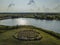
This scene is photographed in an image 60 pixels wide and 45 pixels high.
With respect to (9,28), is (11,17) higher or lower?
higher

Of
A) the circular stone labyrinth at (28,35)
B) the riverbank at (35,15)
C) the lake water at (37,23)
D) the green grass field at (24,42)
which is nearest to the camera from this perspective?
the green grass field at (24,42)

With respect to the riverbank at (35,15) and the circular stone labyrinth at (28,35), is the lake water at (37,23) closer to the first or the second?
the riverbank at (35,15)

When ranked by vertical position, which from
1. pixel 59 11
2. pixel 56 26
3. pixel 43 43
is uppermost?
pixel 59 11

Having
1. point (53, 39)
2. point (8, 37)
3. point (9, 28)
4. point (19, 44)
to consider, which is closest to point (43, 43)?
point (53, 39)

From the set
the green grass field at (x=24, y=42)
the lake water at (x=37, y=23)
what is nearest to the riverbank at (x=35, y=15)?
the lake water at (x=37, y=23)

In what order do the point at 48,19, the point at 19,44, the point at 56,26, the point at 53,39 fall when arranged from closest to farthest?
1. the point at 19,44
2. the point at 53,39
3. the point at 56,26
4. the point at 48,19

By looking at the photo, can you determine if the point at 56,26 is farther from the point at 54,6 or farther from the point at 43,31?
the point at 54,6

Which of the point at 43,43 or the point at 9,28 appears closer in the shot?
the point at 43,43
